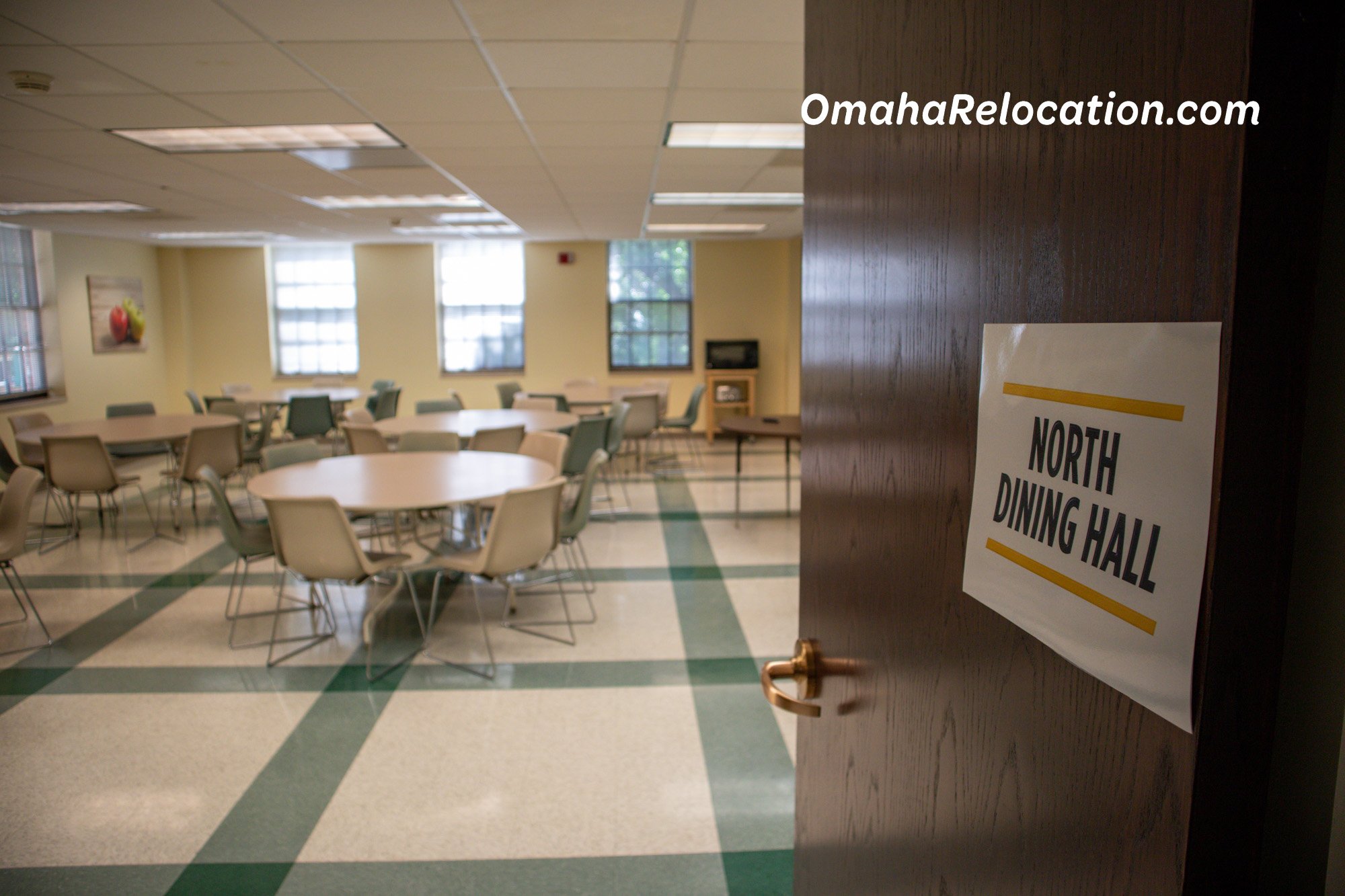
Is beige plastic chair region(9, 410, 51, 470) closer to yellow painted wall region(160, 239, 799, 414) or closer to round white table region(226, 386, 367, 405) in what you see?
round white table region(226, 386, 367, 405)

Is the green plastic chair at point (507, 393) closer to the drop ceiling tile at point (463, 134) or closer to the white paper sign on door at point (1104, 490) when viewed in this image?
the drop ceiling tile at point (463, 134)

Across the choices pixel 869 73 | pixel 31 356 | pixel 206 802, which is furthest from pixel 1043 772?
pixel 31 356

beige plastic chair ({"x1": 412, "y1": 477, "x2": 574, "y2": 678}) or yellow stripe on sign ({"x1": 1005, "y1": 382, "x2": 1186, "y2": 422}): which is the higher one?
yellow stripe on sign ({"x1": 1005, "y1": 382, "x2": 1186, "y2": 422})

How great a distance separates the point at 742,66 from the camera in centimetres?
363

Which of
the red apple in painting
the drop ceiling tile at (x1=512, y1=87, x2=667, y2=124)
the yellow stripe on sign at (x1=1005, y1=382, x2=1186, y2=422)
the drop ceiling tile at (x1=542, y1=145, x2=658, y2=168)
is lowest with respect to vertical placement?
the yellow stripe on sign at (x1=1005, y1=382, x2=1186, y2=422)

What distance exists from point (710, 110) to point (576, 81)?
32.5 inches

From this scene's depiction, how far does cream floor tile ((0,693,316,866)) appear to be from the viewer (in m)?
2.69

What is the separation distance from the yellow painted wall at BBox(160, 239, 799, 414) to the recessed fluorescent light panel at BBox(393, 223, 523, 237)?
5.17 ft

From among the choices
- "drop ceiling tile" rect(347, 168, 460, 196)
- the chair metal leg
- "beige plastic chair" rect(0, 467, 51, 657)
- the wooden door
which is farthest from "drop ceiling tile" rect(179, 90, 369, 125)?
the wooden door

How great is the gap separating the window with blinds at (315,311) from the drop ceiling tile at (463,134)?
8121 millimetres

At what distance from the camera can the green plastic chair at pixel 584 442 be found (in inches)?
251

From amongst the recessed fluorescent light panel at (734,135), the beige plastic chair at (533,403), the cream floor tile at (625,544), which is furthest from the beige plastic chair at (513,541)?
the beige plastic chair at (533,403)

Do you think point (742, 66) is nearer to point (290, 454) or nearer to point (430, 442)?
point (430, 442)

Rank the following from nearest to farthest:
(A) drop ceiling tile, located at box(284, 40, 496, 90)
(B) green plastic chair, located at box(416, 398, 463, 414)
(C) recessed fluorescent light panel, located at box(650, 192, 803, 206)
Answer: (A) drop ceiling tile, located at box(284, 40, 496, 90)
(C) recessed fluorescent light panel, located at box(650, 192, 803, 206)
(B) green plastic chair, located at box(416, 398, 463, 414)
